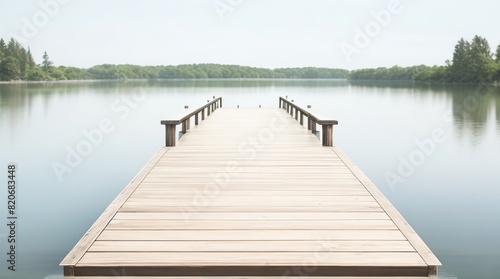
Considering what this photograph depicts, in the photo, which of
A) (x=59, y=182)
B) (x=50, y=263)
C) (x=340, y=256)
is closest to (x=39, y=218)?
(x=50, y=263)

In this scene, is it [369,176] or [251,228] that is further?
[369,176]

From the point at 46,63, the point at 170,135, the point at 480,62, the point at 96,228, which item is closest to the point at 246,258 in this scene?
the point at 96,228

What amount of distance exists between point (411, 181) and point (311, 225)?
6.91 metres

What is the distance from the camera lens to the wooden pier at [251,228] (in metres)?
3.40

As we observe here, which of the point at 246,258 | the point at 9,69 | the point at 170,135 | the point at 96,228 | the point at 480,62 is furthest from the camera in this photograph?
the point at 9,69

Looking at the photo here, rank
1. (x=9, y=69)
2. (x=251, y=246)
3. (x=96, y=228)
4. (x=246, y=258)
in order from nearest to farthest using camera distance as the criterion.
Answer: (x=246, y=258)
(x=251, y=246)
(x=96, y=228)
(x=9, y=69)

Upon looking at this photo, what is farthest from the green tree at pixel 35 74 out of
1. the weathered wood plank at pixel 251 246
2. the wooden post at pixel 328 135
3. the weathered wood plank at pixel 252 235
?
the weathered wood plank at pixel 251 246

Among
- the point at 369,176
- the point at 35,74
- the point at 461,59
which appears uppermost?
the point at 461,59

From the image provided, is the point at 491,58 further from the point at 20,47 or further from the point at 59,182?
the point at 20,47

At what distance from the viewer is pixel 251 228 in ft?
13.5

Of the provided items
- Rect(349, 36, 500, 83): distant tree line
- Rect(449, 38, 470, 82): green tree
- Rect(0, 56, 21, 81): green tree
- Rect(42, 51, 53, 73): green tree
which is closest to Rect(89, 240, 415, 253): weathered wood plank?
Rect(349, 36, 500, 83): distant tree line

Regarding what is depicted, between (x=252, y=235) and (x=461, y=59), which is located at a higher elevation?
(x=461, y=59)

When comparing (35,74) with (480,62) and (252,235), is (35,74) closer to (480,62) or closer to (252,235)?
(480,62)

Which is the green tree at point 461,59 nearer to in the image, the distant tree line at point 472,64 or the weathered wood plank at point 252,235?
the distant tree line at point 472,64
